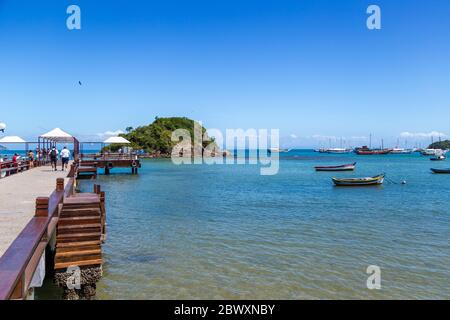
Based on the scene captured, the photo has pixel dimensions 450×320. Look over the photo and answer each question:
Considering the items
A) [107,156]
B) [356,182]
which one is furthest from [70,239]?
[107,156]

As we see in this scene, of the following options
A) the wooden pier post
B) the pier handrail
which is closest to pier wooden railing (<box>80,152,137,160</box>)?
the pier handrail

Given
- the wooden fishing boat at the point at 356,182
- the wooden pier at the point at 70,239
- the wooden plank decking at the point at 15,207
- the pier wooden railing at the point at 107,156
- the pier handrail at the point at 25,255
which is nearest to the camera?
the pier handrail at the point at 25,255

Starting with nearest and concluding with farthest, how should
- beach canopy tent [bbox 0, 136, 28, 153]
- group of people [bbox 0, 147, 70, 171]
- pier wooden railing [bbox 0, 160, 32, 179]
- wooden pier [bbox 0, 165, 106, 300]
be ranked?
wooden pier [bbox 0, 165, 106, 300]
pier wooden railing [bbox 0, 160, 32, 179]
group of people [bbox 0, 147, 70, 171]
beach canopy tent [bbox 0, 136, 28, 153]

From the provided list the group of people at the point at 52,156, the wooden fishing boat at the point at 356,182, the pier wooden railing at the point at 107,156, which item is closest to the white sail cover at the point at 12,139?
the group of people at the point at 52,156

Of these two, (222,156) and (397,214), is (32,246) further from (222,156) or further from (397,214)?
(222,156)

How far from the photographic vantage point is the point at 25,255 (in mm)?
6312

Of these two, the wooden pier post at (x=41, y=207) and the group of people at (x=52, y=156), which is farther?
the group of people at (x=52, y=156)

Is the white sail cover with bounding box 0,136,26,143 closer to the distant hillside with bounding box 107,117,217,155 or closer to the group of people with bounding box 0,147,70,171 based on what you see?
the group of people with bounding box 0,147,70,171

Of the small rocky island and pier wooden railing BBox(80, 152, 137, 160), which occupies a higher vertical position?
the small rocky island

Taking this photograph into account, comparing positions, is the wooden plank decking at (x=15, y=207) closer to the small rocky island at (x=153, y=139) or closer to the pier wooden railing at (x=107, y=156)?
the pier wooden railing at (x=107, y=156)

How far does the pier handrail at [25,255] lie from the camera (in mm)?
5307

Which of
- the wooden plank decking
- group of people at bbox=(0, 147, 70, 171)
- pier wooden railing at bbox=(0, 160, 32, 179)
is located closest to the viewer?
the wooden plank decking

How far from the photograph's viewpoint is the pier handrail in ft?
17.4
